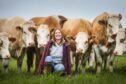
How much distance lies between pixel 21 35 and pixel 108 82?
197 centimetres

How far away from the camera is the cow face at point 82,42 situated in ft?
16.9

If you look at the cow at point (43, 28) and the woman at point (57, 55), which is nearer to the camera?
the woman at point (57, 55)

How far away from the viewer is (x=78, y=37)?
17.6 ft

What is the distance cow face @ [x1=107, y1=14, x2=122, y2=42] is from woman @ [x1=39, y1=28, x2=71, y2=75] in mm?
1159

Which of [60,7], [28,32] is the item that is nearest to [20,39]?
[28,32]

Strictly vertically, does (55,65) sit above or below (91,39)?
below

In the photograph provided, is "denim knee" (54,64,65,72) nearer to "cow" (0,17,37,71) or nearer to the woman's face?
the woman's face

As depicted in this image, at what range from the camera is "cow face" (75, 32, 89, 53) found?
5.14 metres

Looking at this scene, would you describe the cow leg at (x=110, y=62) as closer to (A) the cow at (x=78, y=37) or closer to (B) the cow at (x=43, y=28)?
(A) the cow at (x=78, y=37)

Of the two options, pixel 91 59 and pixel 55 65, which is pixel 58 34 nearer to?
pixel 55 65

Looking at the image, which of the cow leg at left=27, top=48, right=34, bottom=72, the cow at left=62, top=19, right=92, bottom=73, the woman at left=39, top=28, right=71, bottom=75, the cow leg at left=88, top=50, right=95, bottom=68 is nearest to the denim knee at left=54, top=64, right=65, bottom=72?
the woman at left=39, top=28, right=71, bottom=75

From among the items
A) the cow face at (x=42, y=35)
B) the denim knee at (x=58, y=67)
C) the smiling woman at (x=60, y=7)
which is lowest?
the denim knee at (x=58, y=67)

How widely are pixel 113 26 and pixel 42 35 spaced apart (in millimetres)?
1017

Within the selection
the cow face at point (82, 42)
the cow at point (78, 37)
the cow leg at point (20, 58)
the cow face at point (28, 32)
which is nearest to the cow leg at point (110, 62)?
the cow at point (78, 37)
